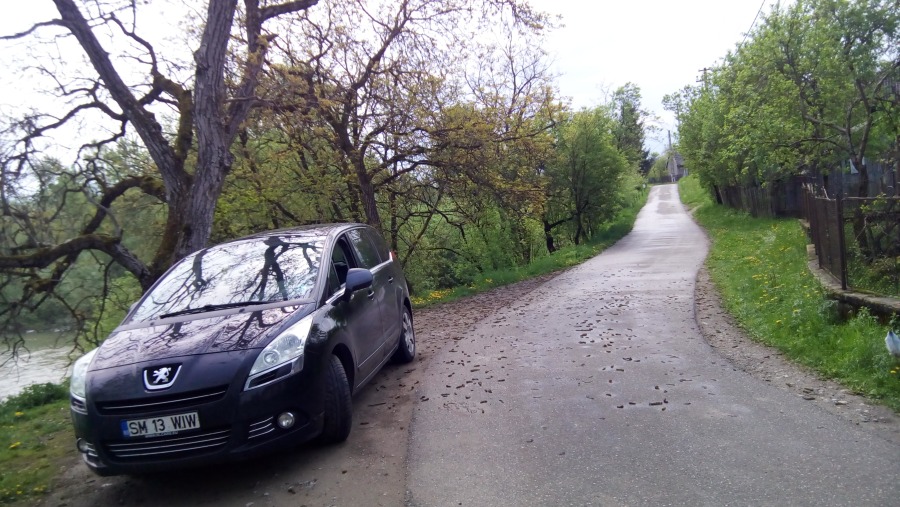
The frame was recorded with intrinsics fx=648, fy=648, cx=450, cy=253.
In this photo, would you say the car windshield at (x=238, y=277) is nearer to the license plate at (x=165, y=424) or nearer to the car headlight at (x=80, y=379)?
the car headlight at (x=80, y=379)

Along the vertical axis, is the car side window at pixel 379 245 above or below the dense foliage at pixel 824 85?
below

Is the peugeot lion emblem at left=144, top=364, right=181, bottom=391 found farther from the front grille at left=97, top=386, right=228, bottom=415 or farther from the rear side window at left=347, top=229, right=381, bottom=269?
the rear side window at left=347, top=229, right=381, bottom=269

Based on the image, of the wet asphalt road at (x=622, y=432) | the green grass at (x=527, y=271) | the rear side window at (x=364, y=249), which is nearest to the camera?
the wet asphalt road at (x=622, y=432)

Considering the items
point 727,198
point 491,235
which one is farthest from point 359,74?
point 727,198

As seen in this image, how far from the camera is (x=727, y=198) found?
38656 millimetres

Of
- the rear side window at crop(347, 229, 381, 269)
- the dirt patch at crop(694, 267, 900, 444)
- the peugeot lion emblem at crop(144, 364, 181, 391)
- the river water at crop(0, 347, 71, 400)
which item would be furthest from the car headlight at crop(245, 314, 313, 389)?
the river water at crop(0, 347, 71, 400)

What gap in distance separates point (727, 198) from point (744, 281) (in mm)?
29662

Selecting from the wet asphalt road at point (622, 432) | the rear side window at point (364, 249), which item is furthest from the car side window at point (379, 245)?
the wet asphalt road at point (622, 432)

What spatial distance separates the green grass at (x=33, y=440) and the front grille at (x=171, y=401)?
1144 mm

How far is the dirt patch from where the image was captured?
492 centimetres

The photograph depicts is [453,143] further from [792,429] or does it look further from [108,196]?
[792,429]

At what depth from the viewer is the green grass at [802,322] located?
19.0 ft

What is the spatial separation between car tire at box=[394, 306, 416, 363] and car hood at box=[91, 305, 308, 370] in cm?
266

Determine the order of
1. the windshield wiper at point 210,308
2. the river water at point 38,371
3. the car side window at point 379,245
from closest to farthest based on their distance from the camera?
the windshield wiper at point 210,308 < the car side window at point 379,245 < the river water at point 38,371
